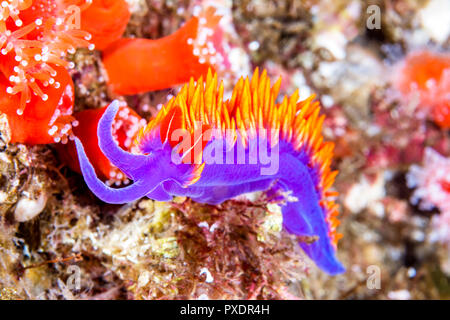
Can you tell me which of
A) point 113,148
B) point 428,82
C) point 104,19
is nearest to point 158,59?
point 104,19

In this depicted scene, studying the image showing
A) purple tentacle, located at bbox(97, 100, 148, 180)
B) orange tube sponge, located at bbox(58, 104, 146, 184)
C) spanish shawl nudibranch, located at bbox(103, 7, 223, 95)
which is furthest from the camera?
spanish shawl nudibranch, located at bbox(103, 7, 223, 95)

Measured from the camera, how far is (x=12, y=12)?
1648 millimetres

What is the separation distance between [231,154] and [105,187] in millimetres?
643

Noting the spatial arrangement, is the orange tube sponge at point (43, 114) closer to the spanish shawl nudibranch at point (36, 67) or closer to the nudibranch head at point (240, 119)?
the spanish shawl nudibranch at point (36, 67)

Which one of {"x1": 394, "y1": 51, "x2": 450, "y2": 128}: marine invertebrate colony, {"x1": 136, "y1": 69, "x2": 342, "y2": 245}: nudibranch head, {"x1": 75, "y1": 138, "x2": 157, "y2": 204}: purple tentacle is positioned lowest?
{"x1": 75, "y1": 138, "x2": 157, "y2": 204}: purple tentacle

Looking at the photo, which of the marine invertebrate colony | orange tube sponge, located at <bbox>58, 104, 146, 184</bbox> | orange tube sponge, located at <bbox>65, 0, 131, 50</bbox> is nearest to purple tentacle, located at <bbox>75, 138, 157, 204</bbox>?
orange tube sponge, located at <bbox>58, 104, 146, 184</bbox>

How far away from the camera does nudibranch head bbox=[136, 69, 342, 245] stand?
1787 millimetres

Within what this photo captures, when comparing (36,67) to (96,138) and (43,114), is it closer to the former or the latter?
(43,114)

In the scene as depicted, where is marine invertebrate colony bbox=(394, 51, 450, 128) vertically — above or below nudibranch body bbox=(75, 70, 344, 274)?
above

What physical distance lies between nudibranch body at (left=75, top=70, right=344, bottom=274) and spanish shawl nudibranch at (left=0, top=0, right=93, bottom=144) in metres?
0.33

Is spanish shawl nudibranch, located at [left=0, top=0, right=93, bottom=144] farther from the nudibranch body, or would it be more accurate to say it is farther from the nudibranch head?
the nudibranch head

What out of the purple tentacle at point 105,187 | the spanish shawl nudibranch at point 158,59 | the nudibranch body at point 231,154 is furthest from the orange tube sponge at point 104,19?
the purple tentacle at point 105,187

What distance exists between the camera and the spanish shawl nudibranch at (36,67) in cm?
167
